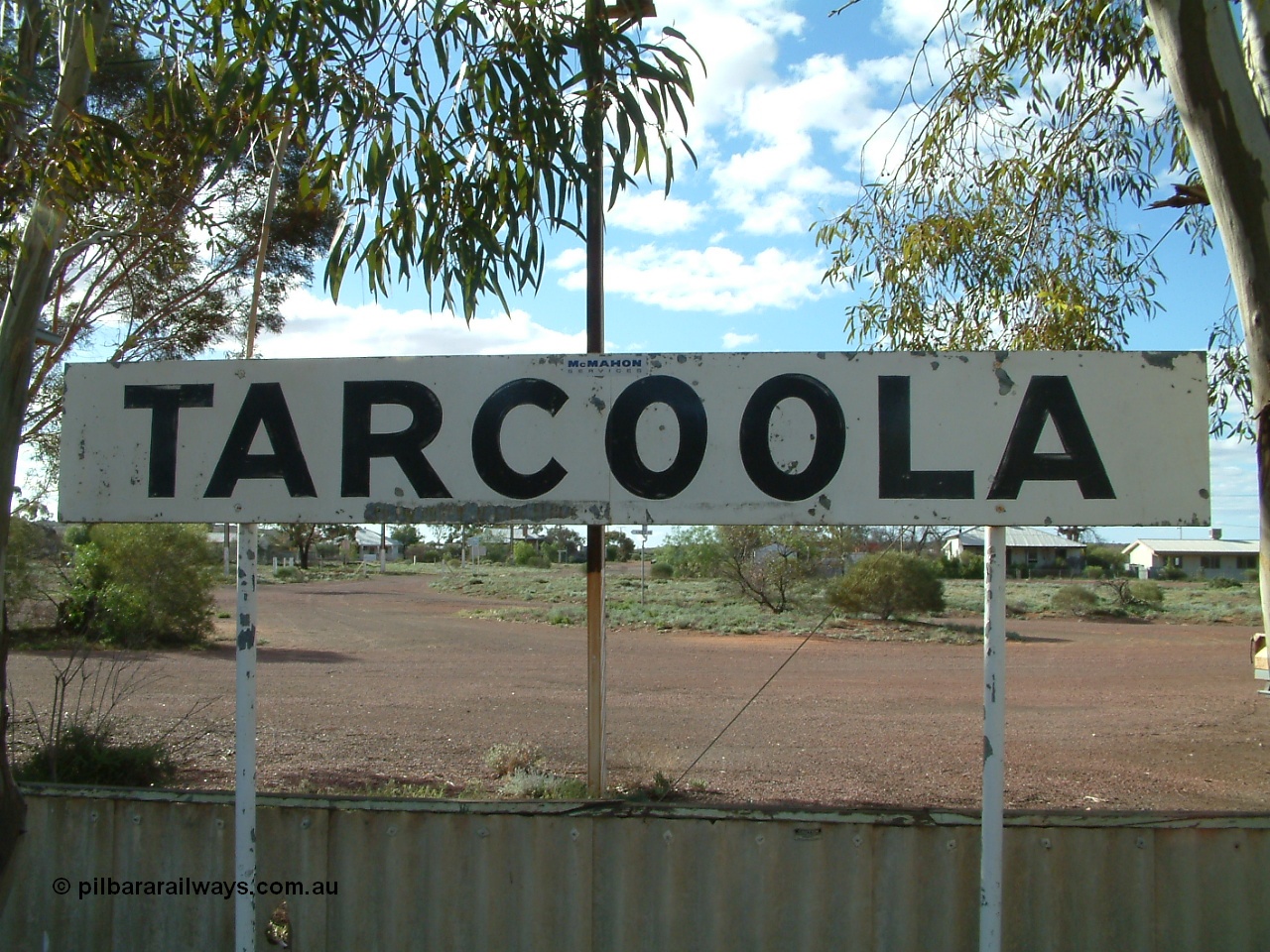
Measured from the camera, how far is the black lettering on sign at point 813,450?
3041mm

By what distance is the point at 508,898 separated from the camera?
360 centimetres

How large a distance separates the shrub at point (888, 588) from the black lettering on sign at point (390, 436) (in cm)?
2236

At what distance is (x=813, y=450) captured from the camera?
3.06 metres

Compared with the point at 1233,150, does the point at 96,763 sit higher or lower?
lower

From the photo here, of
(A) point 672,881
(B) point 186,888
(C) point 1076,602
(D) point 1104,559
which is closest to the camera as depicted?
(A) point 672,881

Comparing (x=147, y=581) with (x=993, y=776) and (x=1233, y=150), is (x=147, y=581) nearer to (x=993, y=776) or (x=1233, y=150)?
(x=993, y=776)

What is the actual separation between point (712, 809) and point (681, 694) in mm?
9786

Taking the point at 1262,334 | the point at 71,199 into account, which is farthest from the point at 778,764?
the point at 71,199

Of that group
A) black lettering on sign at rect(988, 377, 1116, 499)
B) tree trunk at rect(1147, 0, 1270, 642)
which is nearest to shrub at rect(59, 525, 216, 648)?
black lettering on sign at rect(988, 377, 1116, 499)

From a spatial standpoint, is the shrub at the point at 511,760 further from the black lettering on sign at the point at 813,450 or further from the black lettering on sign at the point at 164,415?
the black lettering on sign at the point at 813,450

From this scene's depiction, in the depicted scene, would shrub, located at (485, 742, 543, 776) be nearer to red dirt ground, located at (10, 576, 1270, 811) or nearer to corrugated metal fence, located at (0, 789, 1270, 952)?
red dirt ground, located at (10, 576, 1270, 811)

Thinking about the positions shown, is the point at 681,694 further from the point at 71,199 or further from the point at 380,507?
the point at 380,507

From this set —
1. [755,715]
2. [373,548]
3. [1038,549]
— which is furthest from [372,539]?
[755,715]

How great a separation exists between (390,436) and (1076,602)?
33170 mm
